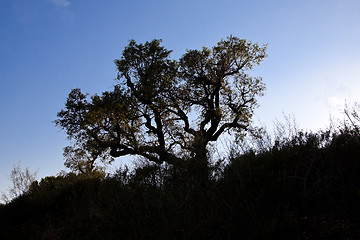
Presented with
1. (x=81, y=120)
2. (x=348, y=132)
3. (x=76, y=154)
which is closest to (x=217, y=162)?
(x=348, y=132)

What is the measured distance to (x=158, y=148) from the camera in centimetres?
1412

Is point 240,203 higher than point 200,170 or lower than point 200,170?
lower

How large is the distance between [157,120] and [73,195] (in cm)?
748

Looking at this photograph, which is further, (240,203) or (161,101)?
(161,101)

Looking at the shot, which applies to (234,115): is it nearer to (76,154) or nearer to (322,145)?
(322,145)

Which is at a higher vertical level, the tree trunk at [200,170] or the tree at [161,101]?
the tree at [161,101]

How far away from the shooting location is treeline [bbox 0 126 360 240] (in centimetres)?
426

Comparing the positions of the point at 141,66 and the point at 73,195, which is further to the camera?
the point at 141,66

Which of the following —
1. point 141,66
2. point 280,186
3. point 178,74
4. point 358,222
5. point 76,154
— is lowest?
point 358,222

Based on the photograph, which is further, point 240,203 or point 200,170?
point 200,170

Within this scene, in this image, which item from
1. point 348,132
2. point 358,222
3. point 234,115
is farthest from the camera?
point 234,115

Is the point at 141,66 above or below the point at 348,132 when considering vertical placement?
above

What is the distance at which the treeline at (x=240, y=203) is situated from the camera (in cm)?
426

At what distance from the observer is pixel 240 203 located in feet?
16.3
